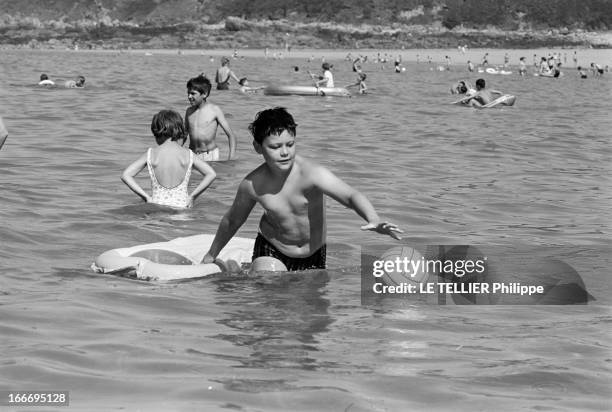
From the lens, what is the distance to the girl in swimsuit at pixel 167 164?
9.01 m

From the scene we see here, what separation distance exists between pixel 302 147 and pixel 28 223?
7306 millimetres

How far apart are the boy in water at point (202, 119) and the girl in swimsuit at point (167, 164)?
7.54 feet

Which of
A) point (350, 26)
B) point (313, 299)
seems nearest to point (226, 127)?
point (313, 299)

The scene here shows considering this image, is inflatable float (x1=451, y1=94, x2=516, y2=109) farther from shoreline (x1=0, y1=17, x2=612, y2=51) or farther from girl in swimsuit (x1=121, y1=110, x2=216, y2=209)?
shoreline (x1=0, y1=17, x2=612, y2=51)

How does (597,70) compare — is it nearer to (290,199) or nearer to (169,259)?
(169,259)

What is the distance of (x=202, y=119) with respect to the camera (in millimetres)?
11758

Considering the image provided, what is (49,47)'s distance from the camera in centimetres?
8075

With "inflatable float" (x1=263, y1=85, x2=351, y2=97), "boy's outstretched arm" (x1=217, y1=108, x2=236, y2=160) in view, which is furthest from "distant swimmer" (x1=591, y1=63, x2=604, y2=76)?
"boy's outstretched arm" (x1=217, y1=108, x2=236, y2=160)

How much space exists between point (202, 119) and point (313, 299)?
18.6ft

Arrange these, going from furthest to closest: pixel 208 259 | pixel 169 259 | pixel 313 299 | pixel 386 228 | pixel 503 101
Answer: pixel 503 101
pixel 169 259
pixel 208 259
pixel 313 299
pixel 386 228

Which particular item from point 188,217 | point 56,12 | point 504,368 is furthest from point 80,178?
point 56,12

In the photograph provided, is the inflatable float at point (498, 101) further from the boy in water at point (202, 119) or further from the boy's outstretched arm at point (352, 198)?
the boy's outstretched arm at point (352, 198)

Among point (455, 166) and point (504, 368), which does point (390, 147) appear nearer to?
point (455, 166)

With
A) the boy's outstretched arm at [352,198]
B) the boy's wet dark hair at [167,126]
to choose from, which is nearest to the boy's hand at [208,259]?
the boy's outstretched arm at [352,198]
